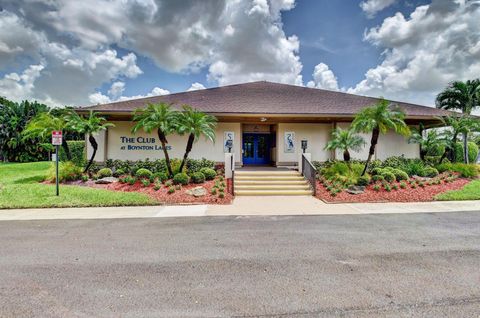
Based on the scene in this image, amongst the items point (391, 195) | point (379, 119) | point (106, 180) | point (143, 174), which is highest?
point (379, 119)

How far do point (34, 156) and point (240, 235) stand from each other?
35.0 m

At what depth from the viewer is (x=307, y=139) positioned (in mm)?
16016

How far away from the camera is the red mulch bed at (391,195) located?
10.0 m

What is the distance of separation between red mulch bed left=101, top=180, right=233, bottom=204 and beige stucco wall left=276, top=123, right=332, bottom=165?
586 cm

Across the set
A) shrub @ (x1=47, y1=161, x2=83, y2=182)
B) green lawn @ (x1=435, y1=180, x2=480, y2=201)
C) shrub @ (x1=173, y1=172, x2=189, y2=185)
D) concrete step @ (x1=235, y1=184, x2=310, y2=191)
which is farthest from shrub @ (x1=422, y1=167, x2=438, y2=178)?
shrub @ (x1=47, y1=161, x2=83, y2=182)

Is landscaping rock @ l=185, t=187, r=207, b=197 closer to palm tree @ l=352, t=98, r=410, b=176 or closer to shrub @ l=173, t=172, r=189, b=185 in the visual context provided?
shrub @ l=173, t=172, r=189, b=185

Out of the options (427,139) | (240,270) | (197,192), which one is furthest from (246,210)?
(427,139)

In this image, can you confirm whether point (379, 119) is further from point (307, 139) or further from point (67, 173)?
point (67, 173)

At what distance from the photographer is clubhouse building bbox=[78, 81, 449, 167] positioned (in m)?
14.4

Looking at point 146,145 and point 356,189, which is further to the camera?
point 146,145

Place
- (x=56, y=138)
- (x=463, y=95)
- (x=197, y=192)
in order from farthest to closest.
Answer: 1. (x=463, y=95)
2. (x=197, y=192)
3. (x=56, y=138)

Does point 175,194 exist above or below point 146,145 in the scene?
below

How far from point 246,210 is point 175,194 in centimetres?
353

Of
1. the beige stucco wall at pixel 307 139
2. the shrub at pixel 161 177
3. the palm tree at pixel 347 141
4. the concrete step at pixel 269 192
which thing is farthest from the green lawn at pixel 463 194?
the shrub at pixel 161 177
